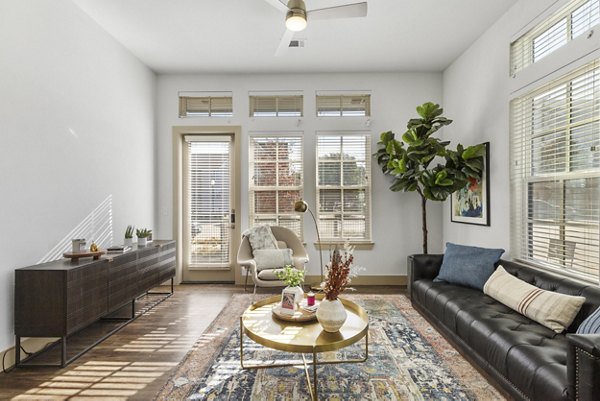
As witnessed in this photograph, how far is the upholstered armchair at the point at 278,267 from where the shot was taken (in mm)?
4098

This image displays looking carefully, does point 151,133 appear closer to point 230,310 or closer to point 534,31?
point 230,310

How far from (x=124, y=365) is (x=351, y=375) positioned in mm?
1816

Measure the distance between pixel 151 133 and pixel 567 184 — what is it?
5139 mm

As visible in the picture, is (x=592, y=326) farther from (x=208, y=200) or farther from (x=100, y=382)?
(x=208, y=200)

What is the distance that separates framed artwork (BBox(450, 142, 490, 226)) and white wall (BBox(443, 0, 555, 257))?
66 millimetres

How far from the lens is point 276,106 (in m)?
5.15

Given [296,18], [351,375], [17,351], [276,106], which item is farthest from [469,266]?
[17,351]

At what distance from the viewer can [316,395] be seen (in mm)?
2029

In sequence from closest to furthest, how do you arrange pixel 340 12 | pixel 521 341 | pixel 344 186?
pixel 521 341, pixel 340 12, pixel 344 186

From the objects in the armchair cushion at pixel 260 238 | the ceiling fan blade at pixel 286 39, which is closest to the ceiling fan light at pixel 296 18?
the ceiling fan blade at pixel 286 39

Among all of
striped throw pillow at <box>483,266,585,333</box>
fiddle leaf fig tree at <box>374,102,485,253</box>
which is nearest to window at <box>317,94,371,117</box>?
fiddle leaf fig tree at <box>374,102,485,253</box>

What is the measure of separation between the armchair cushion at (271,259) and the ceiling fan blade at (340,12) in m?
2.79

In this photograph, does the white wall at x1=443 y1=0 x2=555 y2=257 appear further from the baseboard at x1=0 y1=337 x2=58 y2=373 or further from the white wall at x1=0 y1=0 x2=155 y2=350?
the baseboard at x1=0 y1=337 x2=58 y2=373

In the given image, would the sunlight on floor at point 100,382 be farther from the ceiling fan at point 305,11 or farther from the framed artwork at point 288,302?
the ceiling fan at point 305,11
